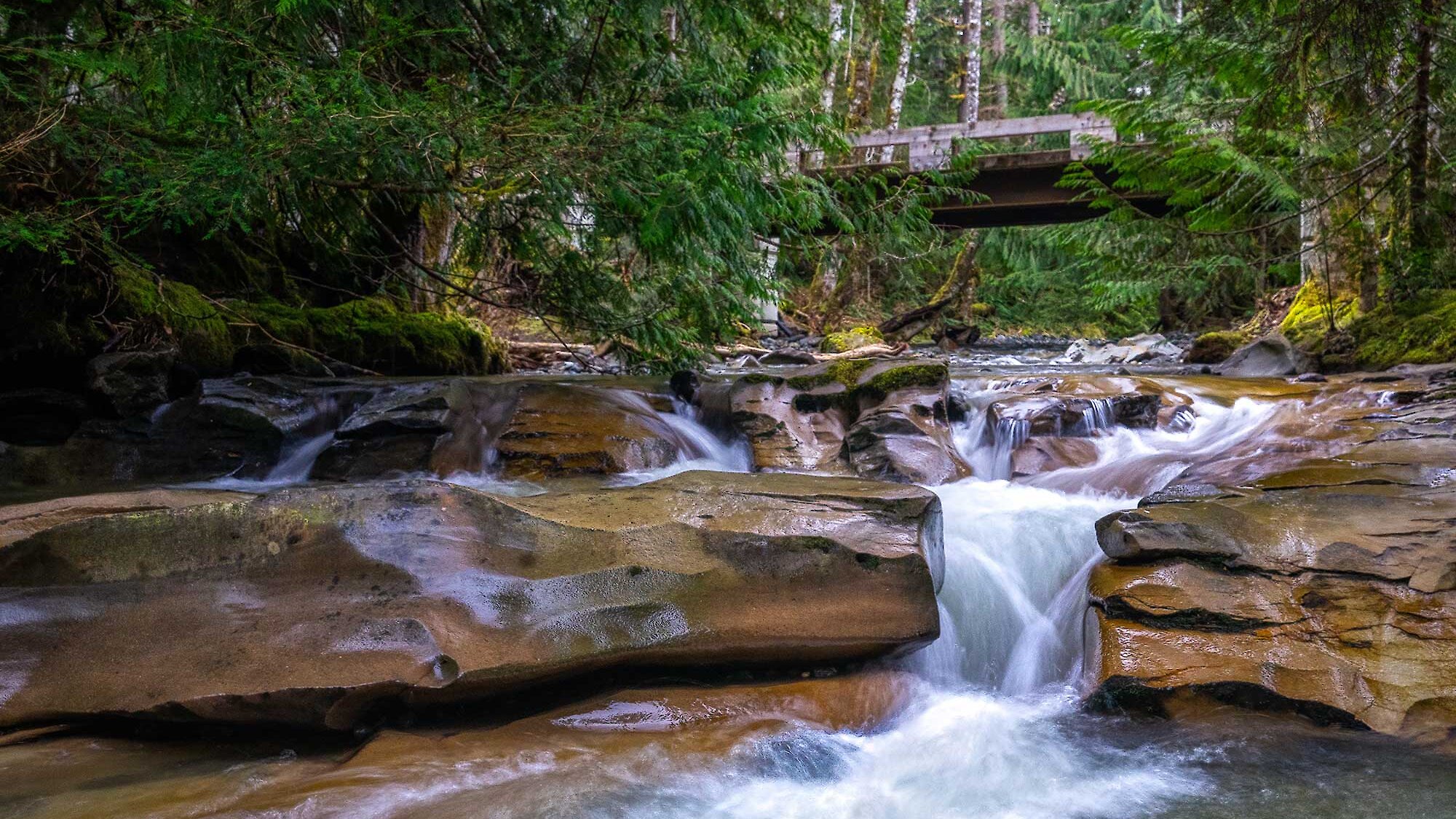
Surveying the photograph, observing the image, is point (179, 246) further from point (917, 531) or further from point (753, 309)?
point (917, 531)

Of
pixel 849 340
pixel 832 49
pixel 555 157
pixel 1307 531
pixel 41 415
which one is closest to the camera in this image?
pixel 1307 531

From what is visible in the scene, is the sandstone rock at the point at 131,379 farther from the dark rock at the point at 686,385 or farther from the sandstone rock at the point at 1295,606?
the sandstone rock at the point at 1295,606

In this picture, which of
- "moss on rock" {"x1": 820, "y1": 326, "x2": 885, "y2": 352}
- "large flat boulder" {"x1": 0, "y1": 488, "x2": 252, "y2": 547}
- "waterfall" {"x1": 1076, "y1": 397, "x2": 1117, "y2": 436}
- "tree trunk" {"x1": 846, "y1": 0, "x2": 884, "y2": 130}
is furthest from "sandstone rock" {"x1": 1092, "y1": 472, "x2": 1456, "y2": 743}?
"tree trunk" {"x1": 846, "y1": 0, "x2": 884, "y2": 130}

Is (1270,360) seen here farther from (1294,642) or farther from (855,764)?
(855,764)

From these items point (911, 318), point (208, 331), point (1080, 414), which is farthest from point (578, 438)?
point (911, 318)

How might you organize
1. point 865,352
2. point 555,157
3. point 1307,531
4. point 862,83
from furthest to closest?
point 862,83, point 865,352, point 555,157, point 1307,531

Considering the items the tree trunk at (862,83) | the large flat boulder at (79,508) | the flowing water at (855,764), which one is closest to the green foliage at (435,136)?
the large flat boulder at (79,508)

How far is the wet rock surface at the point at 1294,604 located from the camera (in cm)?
321

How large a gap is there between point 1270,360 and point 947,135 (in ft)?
21.6

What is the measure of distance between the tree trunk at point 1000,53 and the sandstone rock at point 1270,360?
2091 cm

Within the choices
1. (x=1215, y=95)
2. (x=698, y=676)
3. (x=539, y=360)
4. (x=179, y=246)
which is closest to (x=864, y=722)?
(x=698, y=676)

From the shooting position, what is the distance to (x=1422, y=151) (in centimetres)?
714

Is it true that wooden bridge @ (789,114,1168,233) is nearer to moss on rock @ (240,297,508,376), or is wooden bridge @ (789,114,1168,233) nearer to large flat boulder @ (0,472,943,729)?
moss on rock @ (240,297,508,376)

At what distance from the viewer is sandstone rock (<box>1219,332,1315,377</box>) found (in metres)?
9.05
